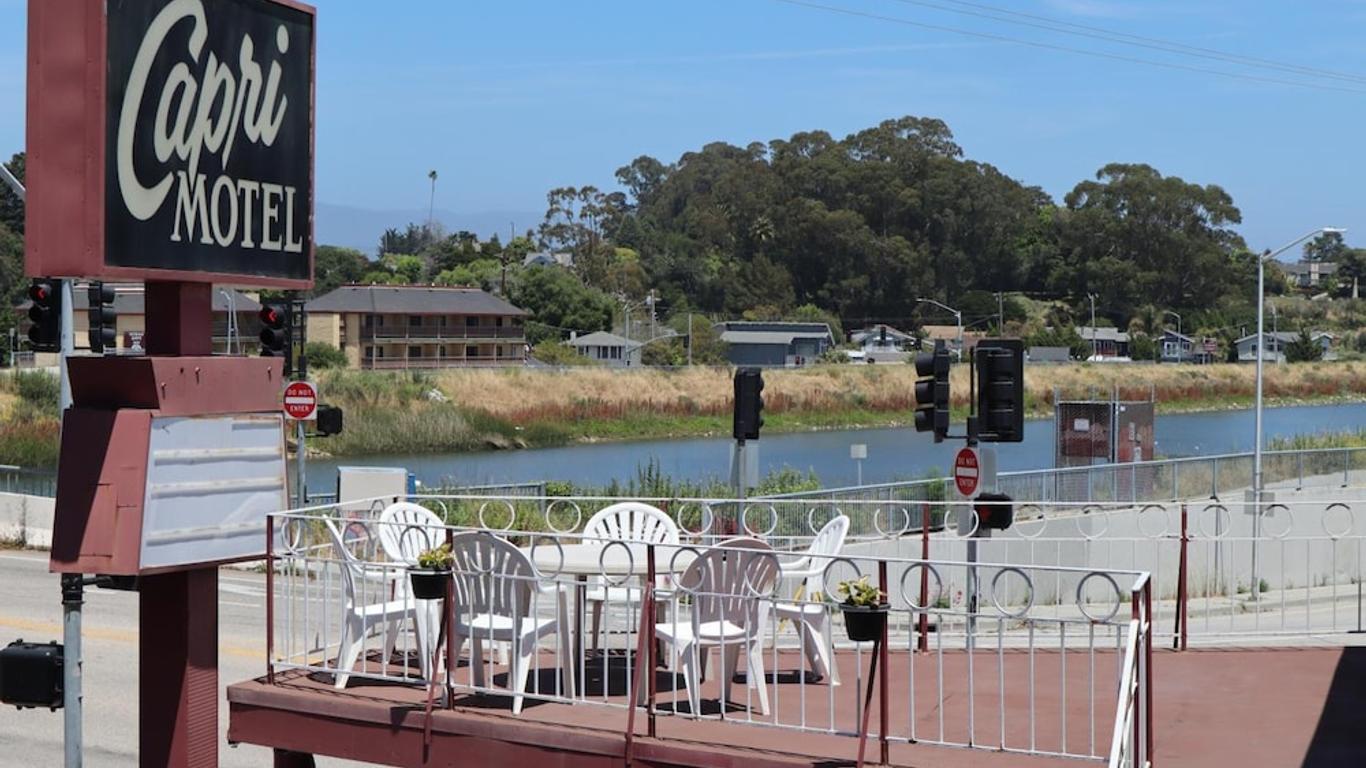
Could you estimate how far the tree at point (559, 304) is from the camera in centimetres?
12700

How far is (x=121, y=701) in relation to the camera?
15.5 metres

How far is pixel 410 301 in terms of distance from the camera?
10125 centimetres

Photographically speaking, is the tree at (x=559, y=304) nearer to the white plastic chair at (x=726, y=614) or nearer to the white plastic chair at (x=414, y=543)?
the white plastic chair at (x=414, y=543)

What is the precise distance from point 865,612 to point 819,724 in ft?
4.24

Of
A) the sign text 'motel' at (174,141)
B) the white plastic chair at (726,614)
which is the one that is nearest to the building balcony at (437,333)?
the sign text 'motel' at (174,141)

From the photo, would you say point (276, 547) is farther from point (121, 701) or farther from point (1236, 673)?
point (121, 701)

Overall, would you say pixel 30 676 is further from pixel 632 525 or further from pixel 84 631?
pixel 84 631

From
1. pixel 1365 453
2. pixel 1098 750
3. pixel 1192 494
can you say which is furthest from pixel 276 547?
pixel 1365 453

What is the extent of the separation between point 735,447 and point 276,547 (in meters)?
15.1

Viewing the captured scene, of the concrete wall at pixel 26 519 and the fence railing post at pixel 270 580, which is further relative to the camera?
the concrete wall at pixel 26 519

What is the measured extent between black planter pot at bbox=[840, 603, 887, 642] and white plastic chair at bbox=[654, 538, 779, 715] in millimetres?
795

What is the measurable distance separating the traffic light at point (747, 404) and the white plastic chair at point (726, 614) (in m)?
13.9

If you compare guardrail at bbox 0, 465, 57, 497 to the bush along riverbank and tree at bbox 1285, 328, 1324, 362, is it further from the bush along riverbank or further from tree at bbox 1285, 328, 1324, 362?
tree at bbox 1285, 328, 1324, 362

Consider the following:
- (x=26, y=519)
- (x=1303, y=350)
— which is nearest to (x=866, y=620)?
(x=26, y=519)
